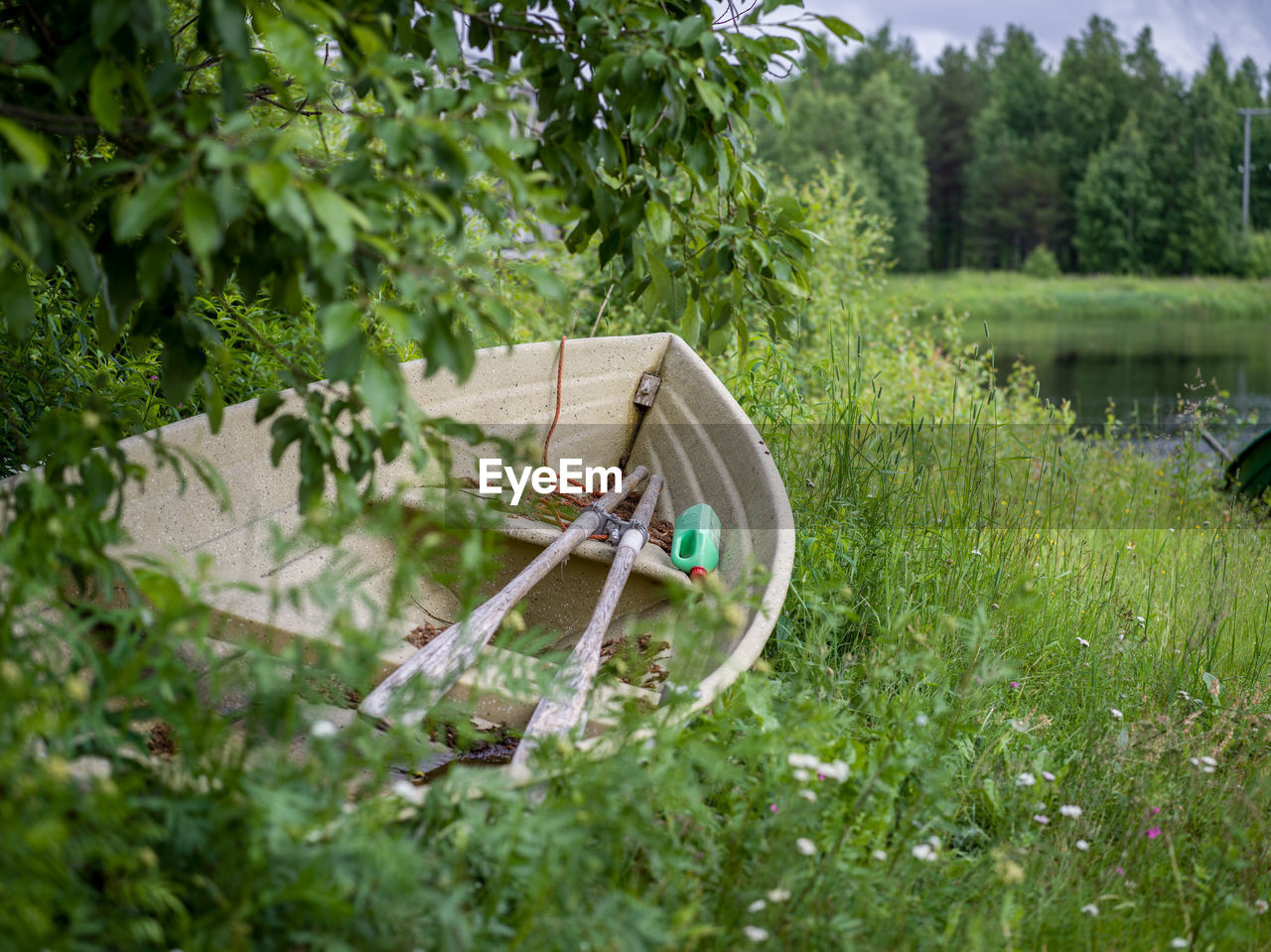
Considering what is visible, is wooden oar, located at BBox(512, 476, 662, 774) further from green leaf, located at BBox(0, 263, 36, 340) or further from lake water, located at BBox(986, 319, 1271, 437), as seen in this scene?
lake water, located at BBox(986, 319, 1271, 437)

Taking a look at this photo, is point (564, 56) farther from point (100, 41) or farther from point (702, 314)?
point (100, 41)

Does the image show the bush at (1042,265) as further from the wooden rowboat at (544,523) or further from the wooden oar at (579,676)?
the wooden oar at (579,676)

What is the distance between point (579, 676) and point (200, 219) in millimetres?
1078

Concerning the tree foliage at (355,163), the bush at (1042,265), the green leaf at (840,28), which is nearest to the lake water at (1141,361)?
the green leaf at (840,28)

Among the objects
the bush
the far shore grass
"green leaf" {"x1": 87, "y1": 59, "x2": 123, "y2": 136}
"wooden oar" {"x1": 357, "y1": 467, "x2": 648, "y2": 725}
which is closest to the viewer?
"green leaf" {"x1": 87, "y1": 59, "x2": 123, "y2": 136}

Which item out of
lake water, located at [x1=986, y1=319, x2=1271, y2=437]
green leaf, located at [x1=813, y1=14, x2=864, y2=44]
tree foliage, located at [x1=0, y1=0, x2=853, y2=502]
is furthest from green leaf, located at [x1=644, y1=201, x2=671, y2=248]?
lake water, located at [x1=986, y1=319, x2=1271, y2=437]

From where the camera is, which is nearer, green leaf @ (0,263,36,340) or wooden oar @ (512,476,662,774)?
green leaf @ (0,263,36,340)

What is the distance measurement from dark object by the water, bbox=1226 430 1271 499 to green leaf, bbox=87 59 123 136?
552 cm

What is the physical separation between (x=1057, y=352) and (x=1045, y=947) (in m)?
19.3

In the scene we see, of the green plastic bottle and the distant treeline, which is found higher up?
the distant treeline

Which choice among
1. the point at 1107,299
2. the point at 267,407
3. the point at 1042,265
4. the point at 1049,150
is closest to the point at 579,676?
the point at 267,407

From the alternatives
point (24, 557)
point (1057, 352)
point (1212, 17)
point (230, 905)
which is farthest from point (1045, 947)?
point (1212, 17)

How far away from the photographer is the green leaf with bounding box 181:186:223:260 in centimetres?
117

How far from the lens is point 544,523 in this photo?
9.82 ft
